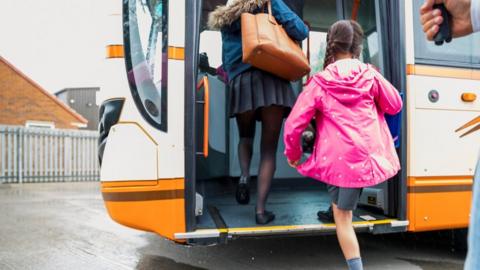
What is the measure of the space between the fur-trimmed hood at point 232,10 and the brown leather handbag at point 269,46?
0.11m

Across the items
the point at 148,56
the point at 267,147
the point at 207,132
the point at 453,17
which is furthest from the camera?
the point at 267,147

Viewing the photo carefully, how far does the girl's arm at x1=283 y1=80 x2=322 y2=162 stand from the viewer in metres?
2.41

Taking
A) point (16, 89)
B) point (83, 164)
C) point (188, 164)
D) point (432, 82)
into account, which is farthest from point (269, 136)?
point (16, 89)

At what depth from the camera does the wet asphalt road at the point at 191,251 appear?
11.0 ft

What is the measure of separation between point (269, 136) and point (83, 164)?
13.7 meters

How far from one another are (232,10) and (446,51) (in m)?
1.81

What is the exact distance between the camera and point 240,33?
3125 millimetres

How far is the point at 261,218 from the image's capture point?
297 centimetres

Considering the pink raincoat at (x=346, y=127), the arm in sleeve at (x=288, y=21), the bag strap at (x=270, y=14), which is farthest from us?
the arm in sleeve at (x=288, y=21)

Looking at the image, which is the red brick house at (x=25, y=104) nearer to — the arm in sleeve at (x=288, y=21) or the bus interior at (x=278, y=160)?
the bus interior at (x=278, y=160)

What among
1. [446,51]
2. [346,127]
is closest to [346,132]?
[346,127]

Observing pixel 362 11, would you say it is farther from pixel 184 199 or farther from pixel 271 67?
pixel 184 199

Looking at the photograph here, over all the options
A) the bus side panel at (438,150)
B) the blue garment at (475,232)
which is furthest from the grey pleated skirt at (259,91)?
the blue garment at (475,232)

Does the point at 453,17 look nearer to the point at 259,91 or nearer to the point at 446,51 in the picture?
the point at 259,91
